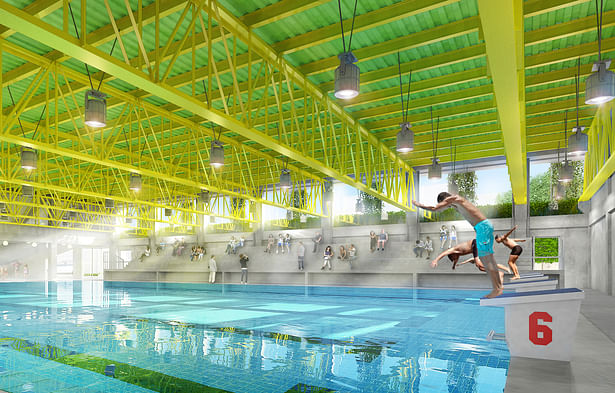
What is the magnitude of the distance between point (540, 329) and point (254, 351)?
4987 mm

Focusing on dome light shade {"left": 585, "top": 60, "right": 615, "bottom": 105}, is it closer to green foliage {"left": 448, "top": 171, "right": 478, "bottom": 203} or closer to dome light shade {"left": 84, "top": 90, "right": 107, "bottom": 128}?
dome light shade {"left": 84, "top": 90, "right": 107, "bottom": 128}

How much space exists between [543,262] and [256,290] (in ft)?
56.5

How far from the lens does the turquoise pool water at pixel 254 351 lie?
585 centimetres

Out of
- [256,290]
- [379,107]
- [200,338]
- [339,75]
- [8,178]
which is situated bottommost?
[256,290]

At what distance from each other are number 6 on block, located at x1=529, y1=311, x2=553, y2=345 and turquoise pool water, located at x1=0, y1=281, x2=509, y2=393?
3.03 feet

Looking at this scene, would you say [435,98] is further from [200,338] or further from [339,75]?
[200,338]

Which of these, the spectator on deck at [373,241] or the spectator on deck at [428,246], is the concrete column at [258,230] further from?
the spectator on deck at [428,246]

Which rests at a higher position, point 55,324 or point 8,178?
point 8,178

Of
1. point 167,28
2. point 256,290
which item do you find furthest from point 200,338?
point 256,290

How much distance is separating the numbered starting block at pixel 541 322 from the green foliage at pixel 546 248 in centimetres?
2202

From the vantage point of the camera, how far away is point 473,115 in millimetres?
16375

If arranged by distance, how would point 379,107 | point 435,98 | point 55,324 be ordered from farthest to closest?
point 379,107, point 435,98, point 55,324

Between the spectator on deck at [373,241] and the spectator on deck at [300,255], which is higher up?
the spectator on deck at [373,241]

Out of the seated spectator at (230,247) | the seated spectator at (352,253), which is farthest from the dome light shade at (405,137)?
the seated spectator at (230,247)
